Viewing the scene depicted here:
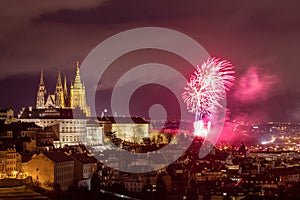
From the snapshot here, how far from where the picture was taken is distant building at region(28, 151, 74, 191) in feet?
65.8

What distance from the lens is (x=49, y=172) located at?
20172 millimetres

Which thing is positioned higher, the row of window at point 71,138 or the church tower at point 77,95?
the church tower at point 77,95

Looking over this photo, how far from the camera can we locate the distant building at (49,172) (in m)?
20.1

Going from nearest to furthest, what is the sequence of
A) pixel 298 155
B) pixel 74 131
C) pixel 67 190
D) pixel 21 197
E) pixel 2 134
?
1. pixel 21 197
2. pixel 67 190
3. pixel 2 134
4. pixel 74 131
5. pixel 298 155

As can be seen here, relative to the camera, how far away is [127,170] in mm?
24109

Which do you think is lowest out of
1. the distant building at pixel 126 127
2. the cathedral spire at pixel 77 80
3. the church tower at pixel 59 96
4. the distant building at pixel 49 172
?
the distant building at pixel 49 172

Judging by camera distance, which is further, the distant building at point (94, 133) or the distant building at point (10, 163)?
the distant building at point (94, 133)

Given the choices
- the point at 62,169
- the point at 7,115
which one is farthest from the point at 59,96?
the point at 62,169

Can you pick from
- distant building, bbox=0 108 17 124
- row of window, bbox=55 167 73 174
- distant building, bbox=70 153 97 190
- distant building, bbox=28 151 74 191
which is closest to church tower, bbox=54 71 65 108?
distant building, bbox=0 108 17 124

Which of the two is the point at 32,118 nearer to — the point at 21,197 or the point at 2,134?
the point at 2,134

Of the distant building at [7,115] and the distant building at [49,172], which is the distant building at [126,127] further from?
the distant building at [49,172]

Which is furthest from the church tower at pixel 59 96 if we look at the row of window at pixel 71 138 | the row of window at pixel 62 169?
the row of window at pixel 62 169

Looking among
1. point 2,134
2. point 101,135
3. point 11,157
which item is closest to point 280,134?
point 101,135

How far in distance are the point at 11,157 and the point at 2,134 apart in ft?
19.7
